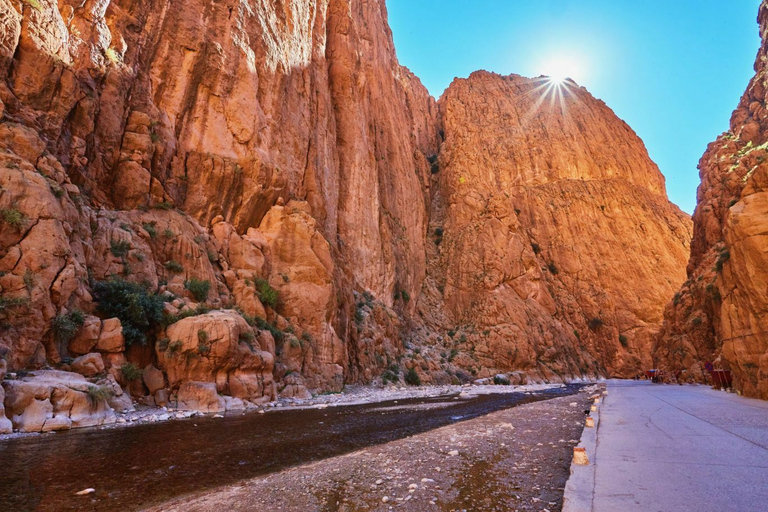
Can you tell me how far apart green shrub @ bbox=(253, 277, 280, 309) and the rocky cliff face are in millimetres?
167

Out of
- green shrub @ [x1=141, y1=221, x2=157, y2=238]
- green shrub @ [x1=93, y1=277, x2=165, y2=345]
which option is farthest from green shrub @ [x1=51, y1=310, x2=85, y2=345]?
green shrub @ [x1=141, y1=221, x2=157, y2=238]

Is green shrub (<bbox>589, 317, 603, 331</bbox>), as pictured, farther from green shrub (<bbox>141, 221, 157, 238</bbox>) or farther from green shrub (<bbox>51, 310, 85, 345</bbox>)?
green shrub (<bbox>51, 310, 85, 345</bbox>)

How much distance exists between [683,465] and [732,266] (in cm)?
1386

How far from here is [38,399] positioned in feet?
34.8

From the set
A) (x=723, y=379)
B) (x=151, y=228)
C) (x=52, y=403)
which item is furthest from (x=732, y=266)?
(x=151, y=228)

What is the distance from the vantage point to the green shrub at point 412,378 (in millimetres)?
34469

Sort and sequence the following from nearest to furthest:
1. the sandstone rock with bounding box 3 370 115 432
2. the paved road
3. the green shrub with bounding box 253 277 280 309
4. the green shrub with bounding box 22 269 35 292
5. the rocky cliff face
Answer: the paved road, the sandstone rock with bounding box 3 370 115 432, the green shrub with bounding box 22 269 35 292, the rocky cliff face, the green shrub with bounding box 253 277 280 309

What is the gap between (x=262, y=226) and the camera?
90.9 ft

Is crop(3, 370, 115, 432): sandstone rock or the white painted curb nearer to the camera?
the white painted curb

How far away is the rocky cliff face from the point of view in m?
15.7

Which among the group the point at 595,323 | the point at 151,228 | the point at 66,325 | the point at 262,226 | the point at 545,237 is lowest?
the point at 66,325

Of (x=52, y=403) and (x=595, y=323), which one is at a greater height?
(x=595, y=323)

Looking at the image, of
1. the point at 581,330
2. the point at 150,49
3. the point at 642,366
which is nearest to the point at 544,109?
the point at 581,330

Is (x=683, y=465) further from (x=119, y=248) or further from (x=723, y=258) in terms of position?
(x=119, y=248)
